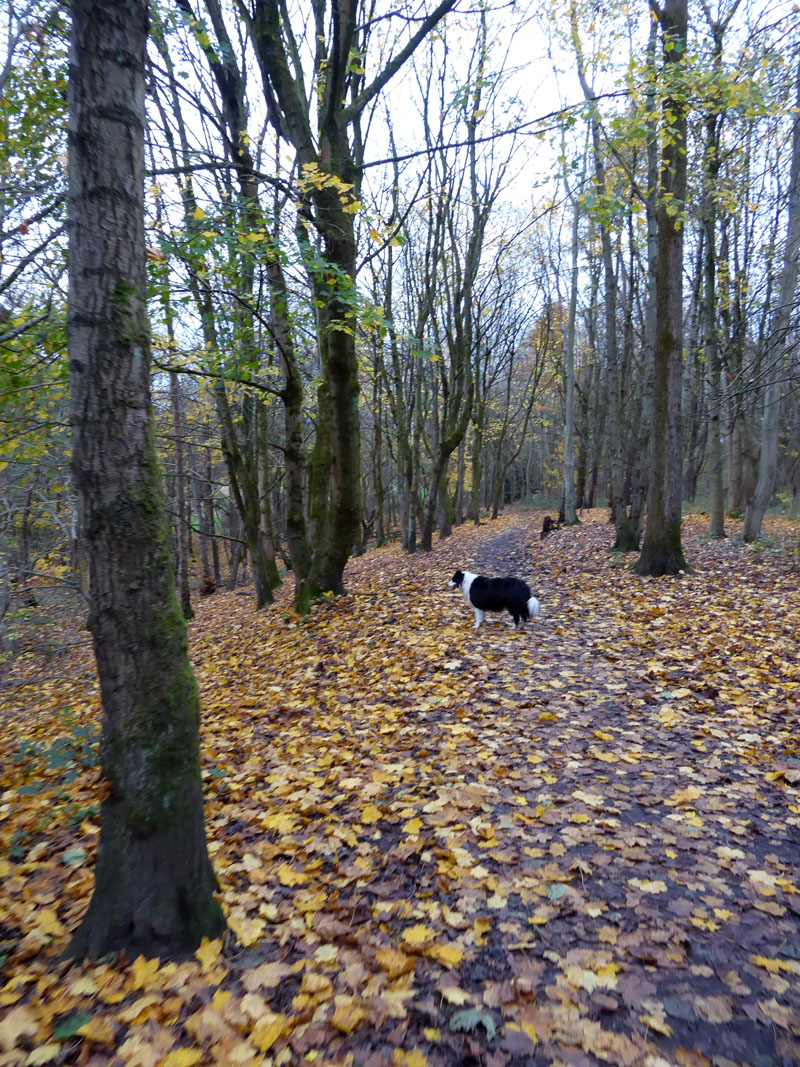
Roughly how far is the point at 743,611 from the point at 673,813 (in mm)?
5273

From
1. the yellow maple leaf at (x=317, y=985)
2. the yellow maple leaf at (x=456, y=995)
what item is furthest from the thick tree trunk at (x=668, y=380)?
the yellow maple leaf at (x=317, y=985)

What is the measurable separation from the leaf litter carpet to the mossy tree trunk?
0.30 m

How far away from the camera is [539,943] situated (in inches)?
115

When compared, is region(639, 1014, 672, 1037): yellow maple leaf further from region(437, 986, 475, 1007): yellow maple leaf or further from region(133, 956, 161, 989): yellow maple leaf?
region(133, 956, 161, 989): yellow maple leaf

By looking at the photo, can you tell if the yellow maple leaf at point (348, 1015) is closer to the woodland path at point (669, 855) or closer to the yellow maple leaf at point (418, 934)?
the yellow maple leaf at point (418, 934)

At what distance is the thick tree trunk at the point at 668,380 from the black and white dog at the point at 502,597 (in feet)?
12.3

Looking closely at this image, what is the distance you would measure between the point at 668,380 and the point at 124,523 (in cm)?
1011

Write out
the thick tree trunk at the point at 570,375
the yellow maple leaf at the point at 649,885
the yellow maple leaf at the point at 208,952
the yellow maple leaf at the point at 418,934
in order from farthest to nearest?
the thick tree trunk at the point at 570,375 → the yellow maple leaf at the point at 649,885 → the yellow maple leaf at the point at 418,934 → the yellow maple leaf at the point at 208,952

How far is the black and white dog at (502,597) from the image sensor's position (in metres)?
8.17

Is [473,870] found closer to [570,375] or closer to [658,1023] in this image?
[658,1023]

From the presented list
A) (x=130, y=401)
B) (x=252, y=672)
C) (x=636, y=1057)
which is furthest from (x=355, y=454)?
(x=636, y=1057)

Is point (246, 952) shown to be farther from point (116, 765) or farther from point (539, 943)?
point (539, 943)

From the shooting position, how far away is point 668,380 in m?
10.3

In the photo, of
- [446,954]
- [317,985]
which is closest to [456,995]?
[446,954]
